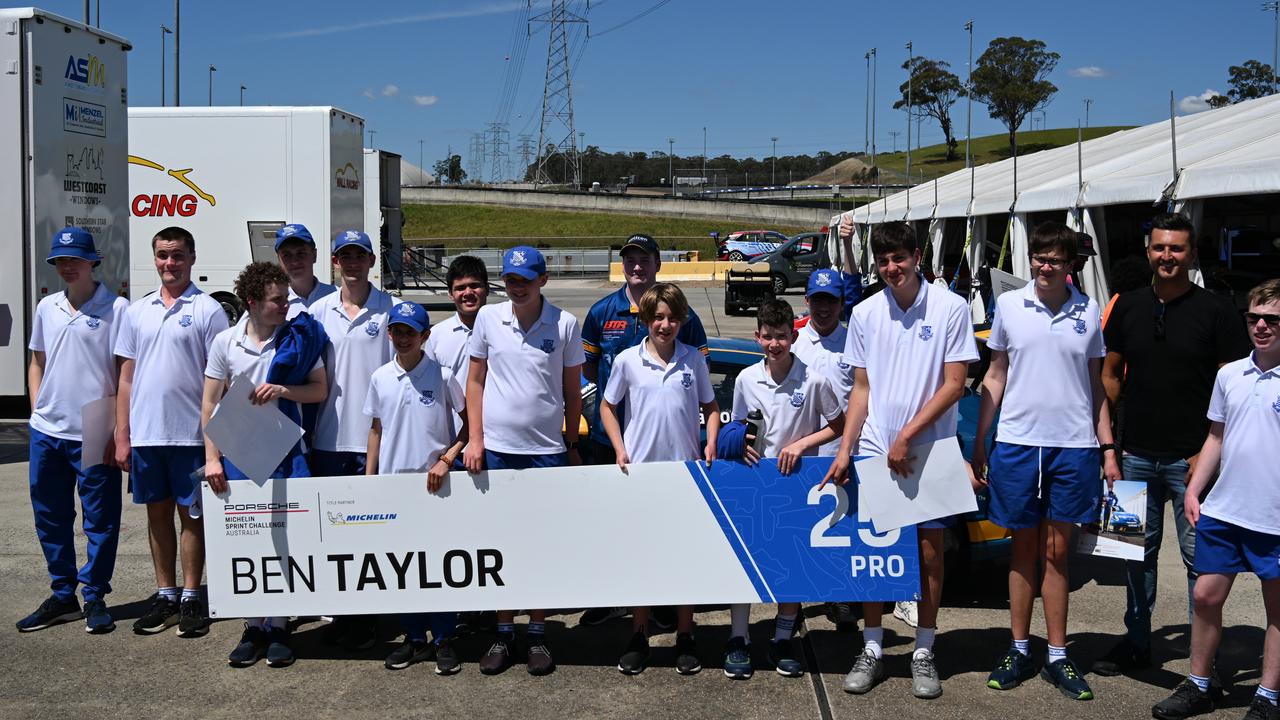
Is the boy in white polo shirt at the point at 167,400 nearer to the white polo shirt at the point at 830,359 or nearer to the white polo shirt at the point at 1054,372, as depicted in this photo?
the white polo shirt at the point at 830,359

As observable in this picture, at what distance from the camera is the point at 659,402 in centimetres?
484

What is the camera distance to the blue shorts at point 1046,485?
177 inches

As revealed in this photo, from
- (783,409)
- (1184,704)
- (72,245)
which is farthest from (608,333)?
(1184,704)

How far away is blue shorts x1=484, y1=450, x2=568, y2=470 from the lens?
492 centimetres

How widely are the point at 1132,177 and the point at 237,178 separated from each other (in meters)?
13.0

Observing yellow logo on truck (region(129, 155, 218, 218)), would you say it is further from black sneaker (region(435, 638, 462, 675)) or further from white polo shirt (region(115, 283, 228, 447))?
black sneaker (region(435, 638, 462, 675))

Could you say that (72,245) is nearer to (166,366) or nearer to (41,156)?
(166,366)

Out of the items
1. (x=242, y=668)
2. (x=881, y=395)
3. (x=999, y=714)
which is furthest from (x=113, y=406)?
(x=999, y=714)

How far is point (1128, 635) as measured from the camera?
16.0ft

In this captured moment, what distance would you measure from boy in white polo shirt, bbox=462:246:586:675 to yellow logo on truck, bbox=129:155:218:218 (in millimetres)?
14031

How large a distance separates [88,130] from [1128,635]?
35.3 feet

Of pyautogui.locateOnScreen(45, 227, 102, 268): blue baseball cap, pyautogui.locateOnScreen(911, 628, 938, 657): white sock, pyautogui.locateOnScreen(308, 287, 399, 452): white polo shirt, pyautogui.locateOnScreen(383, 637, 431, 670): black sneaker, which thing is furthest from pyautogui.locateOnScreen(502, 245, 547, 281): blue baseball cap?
pyautogui.locateOnScreen(911, 628, 938, 657): white sock

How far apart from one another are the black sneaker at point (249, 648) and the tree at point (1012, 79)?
96.3m

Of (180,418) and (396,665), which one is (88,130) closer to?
(180,418)
